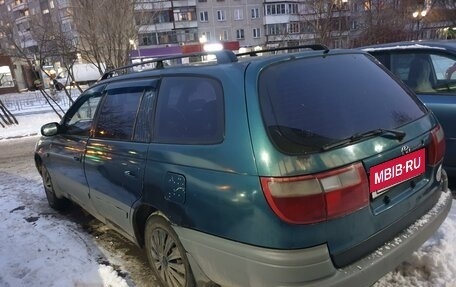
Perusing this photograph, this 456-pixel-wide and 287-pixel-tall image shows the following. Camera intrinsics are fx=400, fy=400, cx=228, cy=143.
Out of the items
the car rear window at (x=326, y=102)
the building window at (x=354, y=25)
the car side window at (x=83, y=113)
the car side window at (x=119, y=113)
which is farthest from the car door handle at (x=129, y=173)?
the building window at (x=354, y=25)

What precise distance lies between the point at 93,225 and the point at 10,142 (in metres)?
9.37

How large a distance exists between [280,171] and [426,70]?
3458 millimetres

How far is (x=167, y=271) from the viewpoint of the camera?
2928 mm

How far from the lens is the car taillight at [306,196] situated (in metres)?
2.00

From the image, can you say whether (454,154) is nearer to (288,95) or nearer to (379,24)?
(288,95)

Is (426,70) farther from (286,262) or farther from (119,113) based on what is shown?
(286,262)

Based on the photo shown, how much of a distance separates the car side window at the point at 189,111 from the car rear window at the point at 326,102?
337 mm

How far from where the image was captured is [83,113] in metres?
4.23

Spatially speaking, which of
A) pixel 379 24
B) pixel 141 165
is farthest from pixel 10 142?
pixel 379 24

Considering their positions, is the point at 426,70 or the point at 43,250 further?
the point at 426,70

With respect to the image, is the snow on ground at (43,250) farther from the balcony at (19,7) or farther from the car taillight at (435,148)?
the balcony at (19,7)

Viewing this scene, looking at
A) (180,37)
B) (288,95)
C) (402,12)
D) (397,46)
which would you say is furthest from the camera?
(180,37)

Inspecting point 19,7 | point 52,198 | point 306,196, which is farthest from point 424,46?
point 19,7

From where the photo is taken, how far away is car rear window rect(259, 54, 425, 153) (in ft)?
7.03
